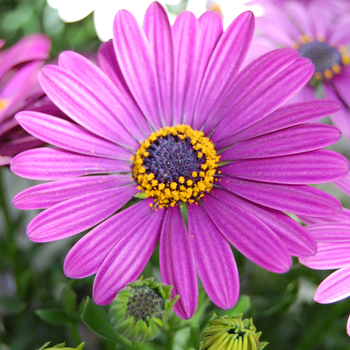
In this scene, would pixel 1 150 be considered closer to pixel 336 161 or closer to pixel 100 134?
pixel 100 134

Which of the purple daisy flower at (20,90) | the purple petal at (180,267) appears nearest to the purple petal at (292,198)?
the purple petal at (180,267)

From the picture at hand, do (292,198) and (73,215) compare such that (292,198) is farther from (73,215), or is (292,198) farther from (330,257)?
(73,215)

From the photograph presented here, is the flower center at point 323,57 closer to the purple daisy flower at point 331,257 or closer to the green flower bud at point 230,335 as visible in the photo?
the purple daisy flower at point 331,257

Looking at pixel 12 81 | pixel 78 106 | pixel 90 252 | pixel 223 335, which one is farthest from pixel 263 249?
pixel 12 81

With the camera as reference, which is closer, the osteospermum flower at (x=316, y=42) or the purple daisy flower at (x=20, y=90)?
the purple daisy flower at (x=20, y=90)

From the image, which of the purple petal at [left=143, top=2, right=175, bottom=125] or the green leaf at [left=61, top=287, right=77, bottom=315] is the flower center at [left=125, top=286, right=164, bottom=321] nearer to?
the green leaf at [left=61, top=287, right=77, bottom=315]

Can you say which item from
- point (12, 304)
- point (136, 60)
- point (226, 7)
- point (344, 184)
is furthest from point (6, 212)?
point (226, 7)

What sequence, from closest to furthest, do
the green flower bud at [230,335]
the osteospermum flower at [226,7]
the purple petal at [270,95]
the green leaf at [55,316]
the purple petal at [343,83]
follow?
the green flower bud at [230,335]
the purple petal at [270,95]
the green leaf at [55,316]
the purple petal at [343,83]
the osteospermum flower at [226,7]
